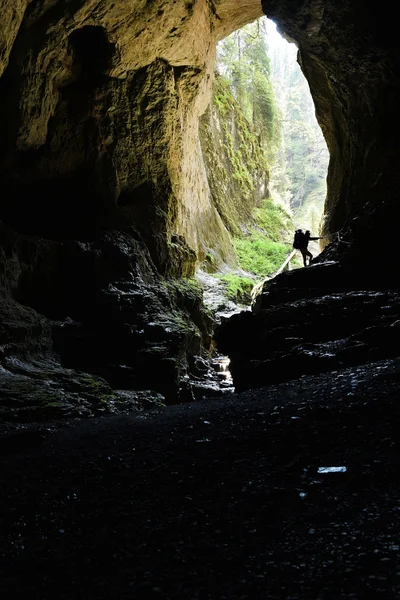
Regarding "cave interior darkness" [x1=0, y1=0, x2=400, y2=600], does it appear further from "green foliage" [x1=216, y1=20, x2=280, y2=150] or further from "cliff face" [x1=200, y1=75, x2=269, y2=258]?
"green foliage" [x1=216, y1=20, x2=280, y2=150]

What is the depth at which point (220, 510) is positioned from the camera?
8.14ft

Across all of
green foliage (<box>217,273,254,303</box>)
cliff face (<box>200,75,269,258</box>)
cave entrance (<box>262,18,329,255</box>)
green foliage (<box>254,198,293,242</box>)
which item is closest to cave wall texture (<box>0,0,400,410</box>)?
green foliage (<box>217,273,254,303</box>)

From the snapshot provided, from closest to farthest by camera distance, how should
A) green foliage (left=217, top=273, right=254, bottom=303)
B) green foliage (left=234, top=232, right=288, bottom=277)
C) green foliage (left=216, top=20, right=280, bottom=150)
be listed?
green foliage (left=217, top=273, right=254, bottom=303), green foliage (left=234, top=232, right=288, bottom=277), green foliage (left=216, top=20, right=280, bottom=150)

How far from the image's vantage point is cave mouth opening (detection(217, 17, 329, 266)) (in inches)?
1276

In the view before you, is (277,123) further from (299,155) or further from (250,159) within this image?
(299,155)

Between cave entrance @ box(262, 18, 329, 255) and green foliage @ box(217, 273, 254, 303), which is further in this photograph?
cave entrance @ box(262, 18, 329, 255)

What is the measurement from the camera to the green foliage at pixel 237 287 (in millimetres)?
19938

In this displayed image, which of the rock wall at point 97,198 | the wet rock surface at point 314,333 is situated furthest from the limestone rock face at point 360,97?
the rock wall at point 97,198

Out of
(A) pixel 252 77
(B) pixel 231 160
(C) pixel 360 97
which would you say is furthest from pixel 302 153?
(C) pixel 360 97

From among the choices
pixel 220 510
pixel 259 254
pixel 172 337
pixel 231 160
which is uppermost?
pixel 231 160

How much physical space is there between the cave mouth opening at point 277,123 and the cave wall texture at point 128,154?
3.56 m

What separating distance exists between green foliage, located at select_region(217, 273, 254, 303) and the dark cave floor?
608 inches

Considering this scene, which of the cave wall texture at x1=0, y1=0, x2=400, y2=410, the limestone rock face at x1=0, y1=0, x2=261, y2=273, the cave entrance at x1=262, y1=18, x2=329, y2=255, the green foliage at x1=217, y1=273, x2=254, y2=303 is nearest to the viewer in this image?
the cave wall texture at x1=0, y1=0, x2=400, y2=410

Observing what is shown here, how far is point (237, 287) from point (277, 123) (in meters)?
23.0
